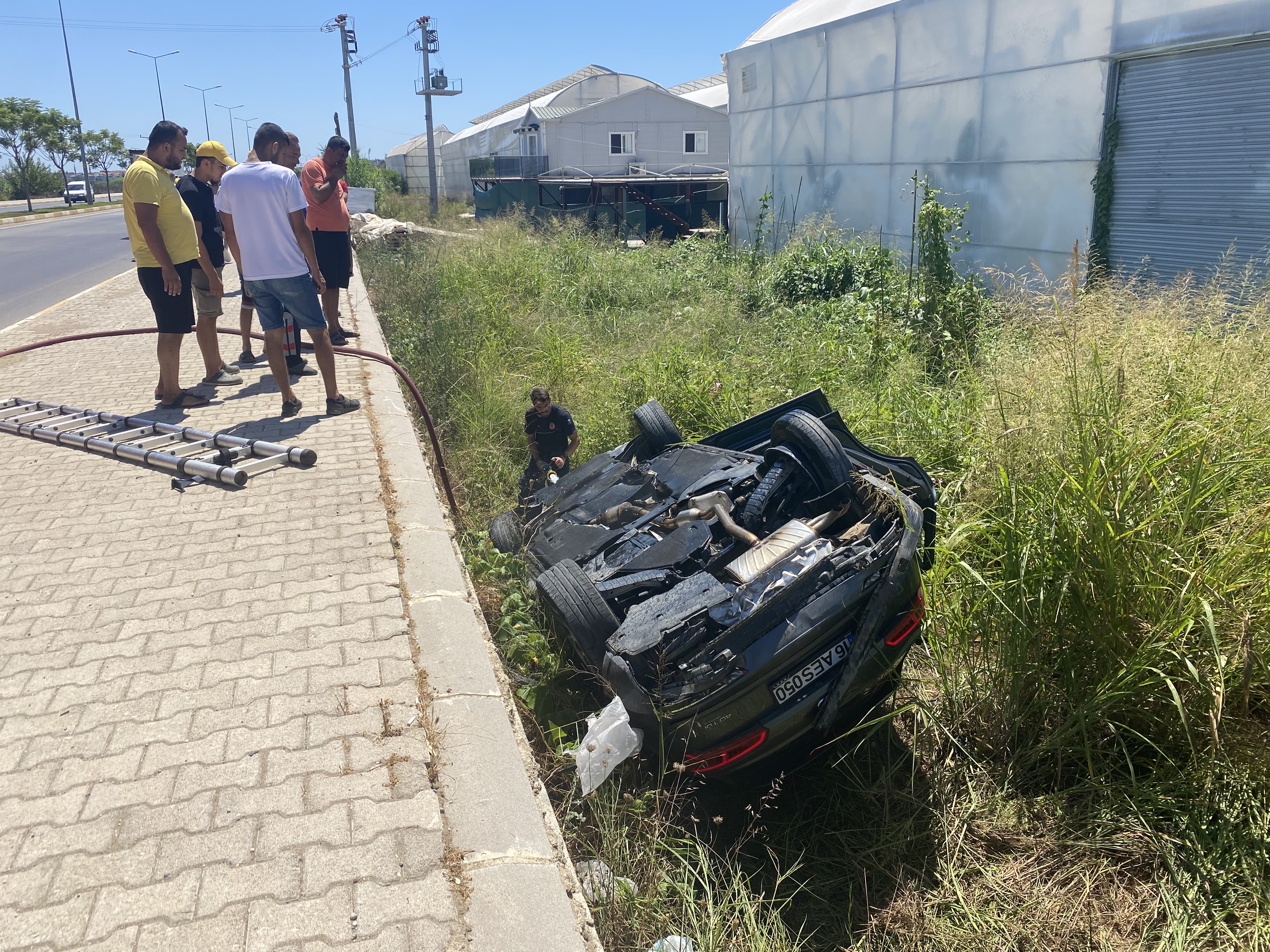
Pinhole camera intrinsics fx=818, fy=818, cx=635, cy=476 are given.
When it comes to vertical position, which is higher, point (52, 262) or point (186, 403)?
point (52, 262)

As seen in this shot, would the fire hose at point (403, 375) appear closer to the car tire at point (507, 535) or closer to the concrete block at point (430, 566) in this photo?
the car tire at point (507, 535)

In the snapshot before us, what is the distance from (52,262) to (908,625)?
22535 mm

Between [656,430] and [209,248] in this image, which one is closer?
[656,430]

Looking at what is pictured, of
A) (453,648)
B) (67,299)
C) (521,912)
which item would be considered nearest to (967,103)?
(453,648)

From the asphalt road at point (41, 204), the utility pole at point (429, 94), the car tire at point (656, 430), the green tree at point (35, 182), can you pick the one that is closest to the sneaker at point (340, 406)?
the car tire at point (656, 430)

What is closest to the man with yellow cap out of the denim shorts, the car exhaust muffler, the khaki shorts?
the khaki shorts

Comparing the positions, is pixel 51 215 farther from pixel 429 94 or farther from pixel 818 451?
pixel 818 451

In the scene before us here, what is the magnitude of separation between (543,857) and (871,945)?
3.75 ft

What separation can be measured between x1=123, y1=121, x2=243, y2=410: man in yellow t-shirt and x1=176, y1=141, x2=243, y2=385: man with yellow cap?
0.55ft

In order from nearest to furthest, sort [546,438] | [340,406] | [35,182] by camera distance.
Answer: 1. [546,438]
2. [340,406]
3. [35,182]

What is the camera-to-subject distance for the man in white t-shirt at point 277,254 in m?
6.04

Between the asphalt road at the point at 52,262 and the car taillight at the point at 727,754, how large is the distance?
1225 cm

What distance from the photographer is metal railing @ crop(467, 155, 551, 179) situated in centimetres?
3738

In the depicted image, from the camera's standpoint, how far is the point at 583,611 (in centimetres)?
332
